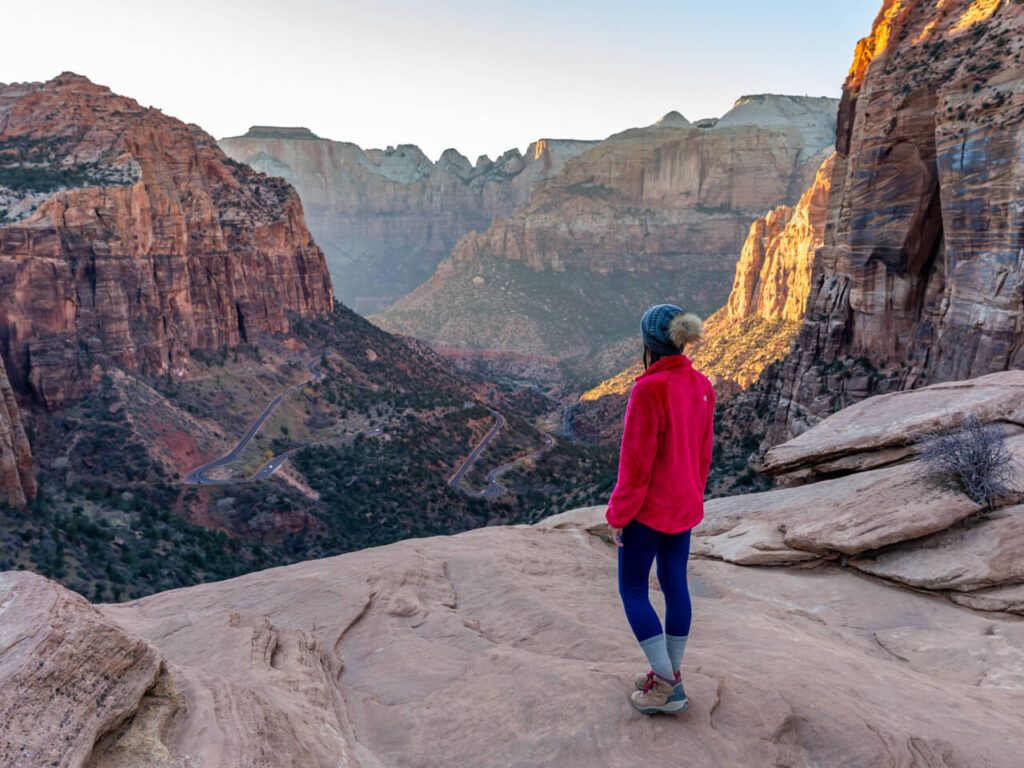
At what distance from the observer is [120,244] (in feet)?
158

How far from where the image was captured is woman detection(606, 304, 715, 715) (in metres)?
5.15

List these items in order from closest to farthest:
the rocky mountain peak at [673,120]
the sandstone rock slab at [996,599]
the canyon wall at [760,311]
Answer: the sandstone rock slab at [996,599] < the canyon wall at [760,311] < the rocky mountain peak at [673,120]

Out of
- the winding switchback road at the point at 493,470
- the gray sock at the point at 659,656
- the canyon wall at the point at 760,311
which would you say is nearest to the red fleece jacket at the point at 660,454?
the gray sock at the point at 659,656

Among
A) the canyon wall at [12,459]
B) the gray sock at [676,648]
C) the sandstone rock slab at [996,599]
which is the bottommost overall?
the canyon wall at [12,459]

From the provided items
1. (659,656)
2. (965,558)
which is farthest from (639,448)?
(965,558)

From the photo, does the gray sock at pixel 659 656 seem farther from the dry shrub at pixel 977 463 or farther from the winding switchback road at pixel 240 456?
the winding switchback road at pixel 240 456

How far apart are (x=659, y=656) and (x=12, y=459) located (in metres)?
34.7

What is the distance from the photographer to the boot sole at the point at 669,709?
505 centimetres

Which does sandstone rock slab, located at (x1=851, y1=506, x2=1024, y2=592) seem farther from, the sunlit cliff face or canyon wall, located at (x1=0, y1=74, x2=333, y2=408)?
canyon wall, located at (x1=0, y1=74, x2=333, y2=408)

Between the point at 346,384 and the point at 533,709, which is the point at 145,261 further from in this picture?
the point at 533,709

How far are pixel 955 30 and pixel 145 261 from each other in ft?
175

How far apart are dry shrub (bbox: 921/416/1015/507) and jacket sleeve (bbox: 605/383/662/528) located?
7018 mm

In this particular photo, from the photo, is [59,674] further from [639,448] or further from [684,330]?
[684,330]

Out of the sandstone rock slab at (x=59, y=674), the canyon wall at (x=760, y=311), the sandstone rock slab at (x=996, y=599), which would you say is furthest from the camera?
the canyon wall at (x=760, y=311)
